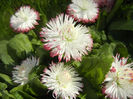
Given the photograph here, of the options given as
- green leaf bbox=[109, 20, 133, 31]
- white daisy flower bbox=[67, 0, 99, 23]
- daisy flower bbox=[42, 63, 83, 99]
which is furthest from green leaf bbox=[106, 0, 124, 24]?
daisy flower bbox=[42, 63, 83, 99]

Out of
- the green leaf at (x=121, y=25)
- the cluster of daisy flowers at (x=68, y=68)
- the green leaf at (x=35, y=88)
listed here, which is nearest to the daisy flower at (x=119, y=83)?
the cluster of daisy flowers at (x=68, y=68)

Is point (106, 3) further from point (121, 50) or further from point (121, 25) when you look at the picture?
point (121, 50)

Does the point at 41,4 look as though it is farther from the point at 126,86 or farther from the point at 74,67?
the point at 126,86

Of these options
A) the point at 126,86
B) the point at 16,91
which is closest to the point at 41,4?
the point at 16,91

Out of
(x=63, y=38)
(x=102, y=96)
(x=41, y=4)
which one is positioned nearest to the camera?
(x=63, y=38)

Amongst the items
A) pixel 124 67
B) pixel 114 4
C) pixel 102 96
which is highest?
pixel 114 4
